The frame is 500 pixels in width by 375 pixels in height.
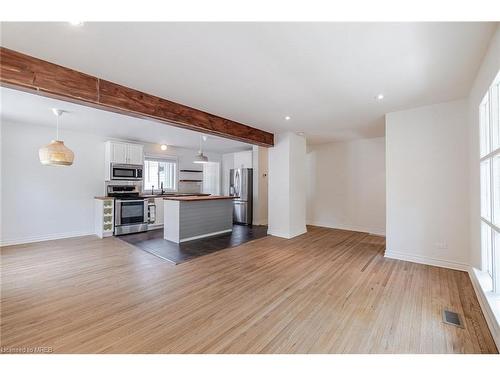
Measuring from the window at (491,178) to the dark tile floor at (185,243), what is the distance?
3.72m

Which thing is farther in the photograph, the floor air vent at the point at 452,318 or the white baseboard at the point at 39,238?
the white baseboard at the point at 39,238

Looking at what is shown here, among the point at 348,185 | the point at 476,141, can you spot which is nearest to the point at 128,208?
the point at 348,185

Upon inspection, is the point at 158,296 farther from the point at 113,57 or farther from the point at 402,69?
the point at 402,69

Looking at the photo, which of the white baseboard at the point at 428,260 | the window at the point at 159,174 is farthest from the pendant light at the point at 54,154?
the white baseboard at the point at 428,260

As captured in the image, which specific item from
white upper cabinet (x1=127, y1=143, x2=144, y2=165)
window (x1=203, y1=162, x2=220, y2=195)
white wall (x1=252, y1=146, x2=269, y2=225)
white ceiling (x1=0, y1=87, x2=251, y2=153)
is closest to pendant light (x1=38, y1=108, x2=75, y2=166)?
white ceiling (x1=0, y1=87, x2=251, y2=153)

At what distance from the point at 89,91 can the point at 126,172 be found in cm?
384

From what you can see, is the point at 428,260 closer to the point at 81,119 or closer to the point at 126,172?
the point at 81,119

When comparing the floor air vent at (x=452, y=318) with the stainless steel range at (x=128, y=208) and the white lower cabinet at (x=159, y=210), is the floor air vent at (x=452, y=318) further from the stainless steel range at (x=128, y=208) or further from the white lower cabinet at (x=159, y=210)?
the white lower cabinet at (x=159, y=210)

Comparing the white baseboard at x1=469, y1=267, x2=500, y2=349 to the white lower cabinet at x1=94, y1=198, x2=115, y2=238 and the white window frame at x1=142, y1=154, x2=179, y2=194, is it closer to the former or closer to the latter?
the white lower cabinet at x1=94, y1=198, x2=115, y2=238

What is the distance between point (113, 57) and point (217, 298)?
110 inches

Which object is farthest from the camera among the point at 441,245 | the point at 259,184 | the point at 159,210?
the point at 259,184

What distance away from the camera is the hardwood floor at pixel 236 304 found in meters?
1.71

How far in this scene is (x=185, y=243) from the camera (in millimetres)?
4684

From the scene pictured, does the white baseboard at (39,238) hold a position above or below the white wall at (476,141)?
below
